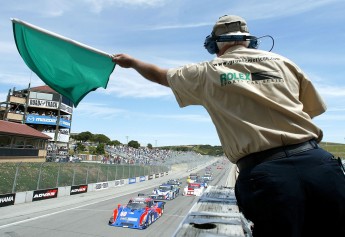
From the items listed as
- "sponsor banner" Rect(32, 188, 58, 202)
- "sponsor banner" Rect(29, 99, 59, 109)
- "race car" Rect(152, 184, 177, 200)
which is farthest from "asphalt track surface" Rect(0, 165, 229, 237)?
"sponsor banner" Rect(29, 99, 59, 109)

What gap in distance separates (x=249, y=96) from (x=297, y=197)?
534mm

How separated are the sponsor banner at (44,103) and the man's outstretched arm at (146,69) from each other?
66036mm

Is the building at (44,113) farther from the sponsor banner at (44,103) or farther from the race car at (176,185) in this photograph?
the race car at (176,185)

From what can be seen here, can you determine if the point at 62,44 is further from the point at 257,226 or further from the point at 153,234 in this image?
the point at 153,234

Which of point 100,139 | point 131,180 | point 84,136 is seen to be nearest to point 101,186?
point 131,180

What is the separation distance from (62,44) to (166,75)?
64.1 inches

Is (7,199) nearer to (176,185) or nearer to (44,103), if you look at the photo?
(176,185)

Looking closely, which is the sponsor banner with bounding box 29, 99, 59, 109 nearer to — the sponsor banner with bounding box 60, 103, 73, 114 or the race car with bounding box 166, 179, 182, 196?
the sponsor banner with bounding box 60, 103, 73, 114

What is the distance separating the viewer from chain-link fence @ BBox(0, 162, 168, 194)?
23275 millimetres

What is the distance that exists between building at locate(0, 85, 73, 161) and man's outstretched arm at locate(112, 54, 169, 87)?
2296 inches

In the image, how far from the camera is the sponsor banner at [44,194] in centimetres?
2450

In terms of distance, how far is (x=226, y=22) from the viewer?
1.93 metres

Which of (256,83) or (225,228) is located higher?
(256,83)

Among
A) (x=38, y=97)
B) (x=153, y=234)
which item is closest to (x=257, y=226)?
(x=153, y=234)
